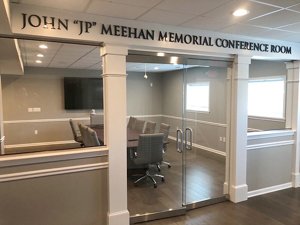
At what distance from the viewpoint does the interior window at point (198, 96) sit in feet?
13.8

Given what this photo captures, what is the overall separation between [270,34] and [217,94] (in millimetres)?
1281

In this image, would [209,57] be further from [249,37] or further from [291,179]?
[291,179]

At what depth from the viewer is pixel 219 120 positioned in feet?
14.2

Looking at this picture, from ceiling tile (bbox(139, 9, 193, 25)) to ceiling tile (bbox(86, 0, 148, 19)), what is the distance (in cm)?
11

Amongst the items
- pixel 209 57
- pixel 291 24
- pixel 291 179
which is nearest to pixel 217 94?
pixel 209 57

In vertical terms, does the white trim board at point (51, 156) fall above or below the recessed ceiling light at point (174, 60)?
below

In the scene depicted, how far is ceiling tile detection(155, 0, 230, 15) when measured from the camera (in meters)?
2.22

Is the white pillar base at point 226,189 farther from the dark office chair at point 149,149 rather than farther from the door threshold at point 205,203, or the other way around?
the dark office chair at point 149,149

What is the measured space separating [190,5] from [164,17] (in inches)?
16.8

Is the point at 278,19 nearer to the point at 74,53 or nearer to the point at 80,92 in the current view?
the point at 74,53

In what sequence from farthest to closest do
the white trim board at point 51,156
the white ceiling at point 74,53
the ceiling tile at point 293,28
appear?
the white ceiling at point 74,53
the ceiling tile at point 293,28
the white trim board at point 51,156

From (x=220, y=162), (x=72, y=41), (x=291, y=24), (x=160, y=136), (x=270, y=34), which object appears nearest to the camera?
(x=72, y=41)

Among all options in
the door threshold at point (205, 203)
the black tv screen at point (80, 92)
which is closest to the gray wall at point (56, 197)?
the door threshold at point (205, 203)

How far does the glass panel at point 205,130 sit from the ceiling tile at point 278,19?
1.00 meters
